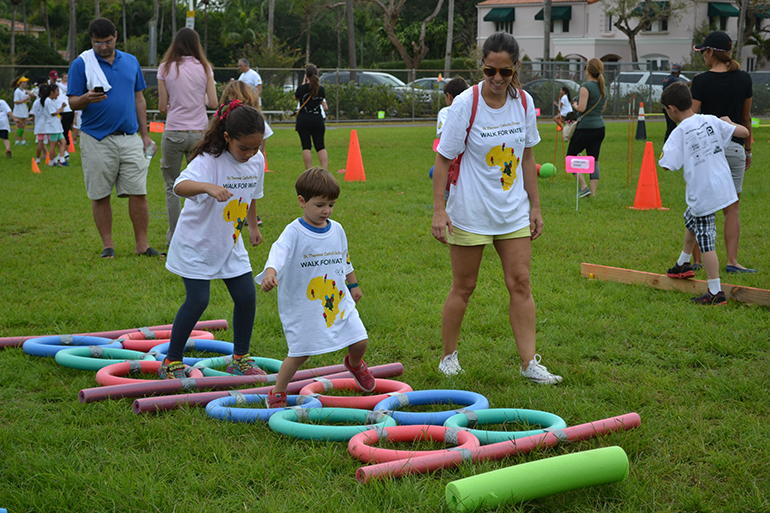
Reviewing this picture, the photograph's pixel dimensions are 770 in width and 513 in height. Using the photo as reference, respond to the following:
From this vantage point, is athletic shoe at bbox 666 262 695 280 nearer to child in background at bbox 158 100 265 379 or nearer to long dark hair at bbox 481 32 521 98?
long dark hair at bbox 481 32 521 98

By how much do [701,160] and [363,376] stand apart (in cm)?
385

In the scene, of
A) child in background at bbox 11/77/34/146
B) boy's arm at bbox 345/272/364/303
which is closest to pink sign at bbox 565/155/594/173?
boy's arm at bbox 345/272/364/303

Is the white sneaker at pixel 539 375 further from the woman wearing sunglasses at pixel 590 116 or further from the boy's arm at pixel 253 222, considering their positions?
the woman wearing sunglasses at pixel 590 116

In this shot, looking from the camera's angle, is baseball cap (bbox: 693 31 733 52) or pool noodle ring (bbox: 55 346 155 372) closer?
pool noodle ring (bbox: 55 346 155 372)

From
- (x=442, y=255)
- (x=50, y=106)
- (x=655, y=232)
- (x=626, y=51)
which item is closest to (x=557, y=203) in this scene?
(x=655, y=232)

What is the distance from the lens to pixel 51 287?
6.89 m

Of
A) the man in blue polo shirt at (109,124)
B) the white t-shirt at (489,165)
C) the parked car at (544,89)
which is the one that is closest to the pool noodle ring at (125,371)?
the white t-shirt at (489,165)

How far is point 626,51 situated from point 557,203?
54996 mm

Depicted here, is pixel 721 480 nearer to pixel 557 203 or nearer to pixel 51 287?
pixel 51 287

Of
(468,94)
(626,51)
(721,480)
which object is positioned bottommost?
(721,480)

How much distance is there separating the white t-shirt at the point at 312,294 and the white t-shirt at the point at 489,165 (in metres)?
0.94

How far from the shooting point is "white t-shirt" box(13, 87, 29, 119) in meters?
23.0

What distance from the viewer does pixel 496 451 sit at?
3.45 metres

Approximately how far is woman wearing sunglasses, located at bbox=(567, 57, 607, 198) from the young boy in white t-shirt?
4.98 m
